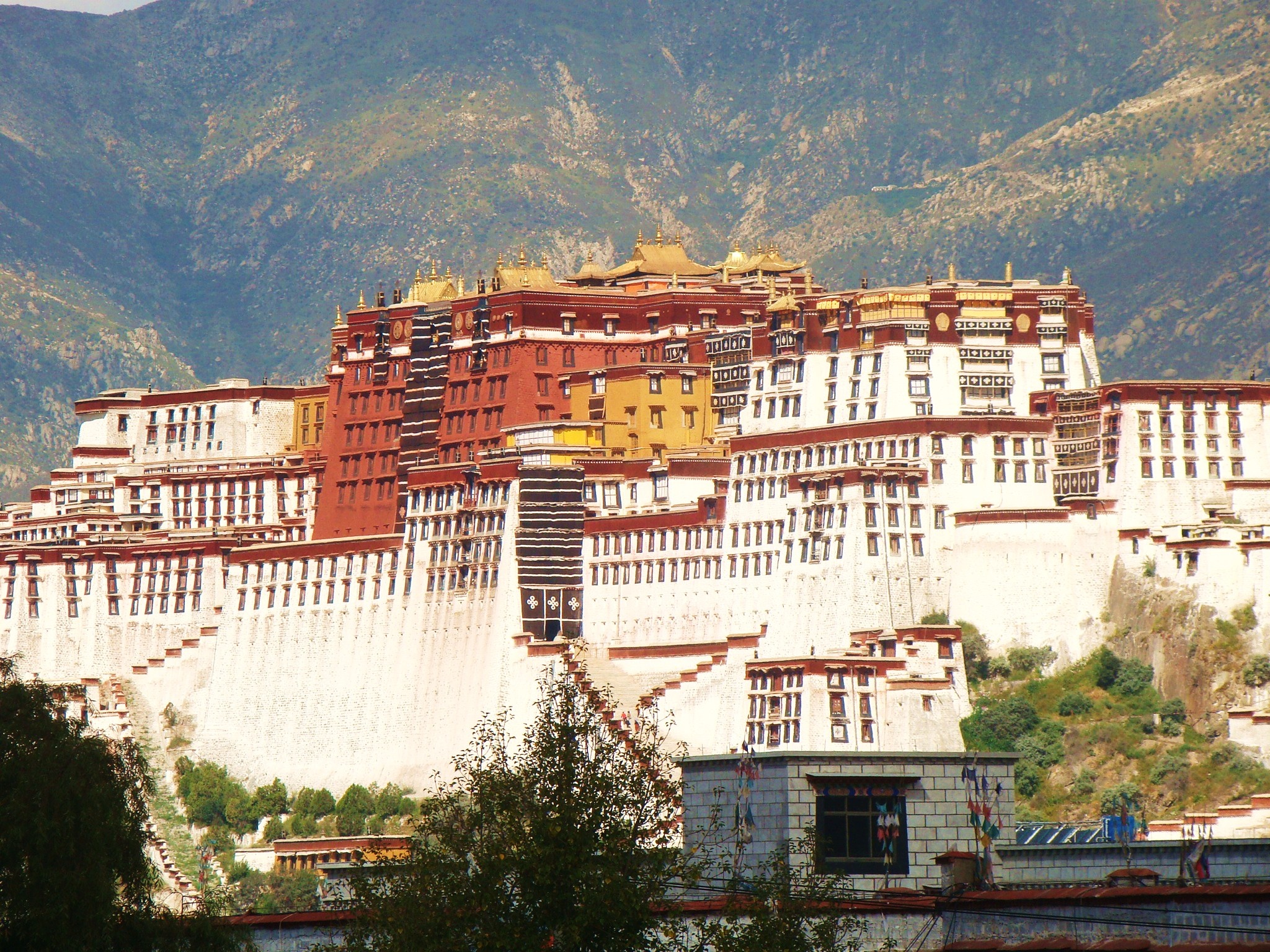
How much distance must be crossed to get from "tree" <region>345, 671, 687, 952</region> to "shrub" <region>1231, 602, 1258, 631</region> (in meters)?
61.0

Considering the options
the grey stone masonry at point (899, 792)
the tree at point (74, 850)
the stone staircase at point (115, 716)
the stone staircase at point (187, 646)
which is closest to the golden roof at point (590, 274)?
the stone staircase at point (187, 646)

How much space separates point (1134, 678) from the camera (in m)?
127

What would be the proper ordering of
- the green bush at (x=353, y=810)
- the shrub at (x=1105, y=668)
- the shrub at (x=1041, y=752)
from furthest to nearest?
the green bush at (x=353, y=810) → the shrub at (x=1105, y=668) → the shrub at (x=1041, y=752)

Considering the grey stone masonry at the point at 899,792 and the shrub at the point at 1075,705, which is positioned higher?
the shrub at the point at 1075,705

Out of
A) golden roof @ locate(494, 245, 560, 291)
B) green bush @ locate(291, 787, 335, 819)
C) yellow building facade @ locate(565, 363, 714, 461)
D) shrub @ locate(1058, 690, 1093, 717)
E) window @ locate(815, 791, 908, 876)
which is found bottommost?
window @ locate(815, 791, 908, 876)

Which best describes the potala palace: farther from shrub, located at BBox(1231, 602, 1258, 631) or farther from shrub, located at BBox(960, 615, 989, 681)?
shrub, located at BBox(960, 615, 989, 681)

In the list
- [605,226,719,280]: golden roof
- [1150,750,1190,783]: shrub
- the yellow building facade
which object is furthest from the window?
[605,226,719,280]: golden roof

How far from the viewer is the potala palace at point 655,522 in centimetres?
12950

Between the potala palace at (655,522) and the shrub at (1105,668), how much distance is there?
897 mm

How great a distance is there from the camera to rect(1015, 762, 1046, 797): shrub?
122875mm

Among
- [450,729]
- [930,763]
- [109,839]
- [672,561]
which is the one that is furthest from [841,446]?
[109,839]

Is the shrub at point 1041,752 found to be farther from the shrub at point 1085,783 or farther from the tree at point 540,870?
the tree at point 540,870

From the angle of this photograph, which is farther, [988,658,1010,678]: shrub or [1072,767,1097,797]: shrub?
[988,658,1010,678]: shrub

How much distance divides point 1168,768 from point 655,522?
27.4 metres
